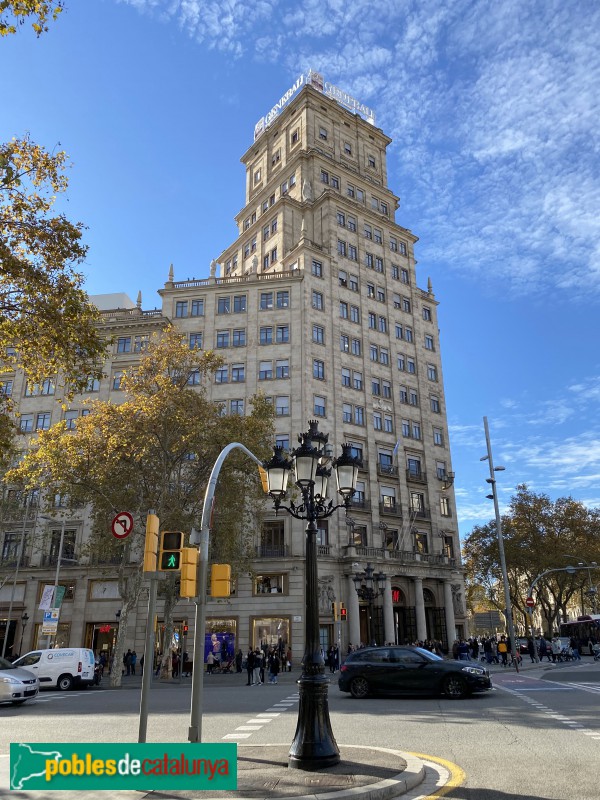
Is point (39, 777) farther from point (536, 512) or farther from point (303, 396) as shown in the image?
point (536, 512)

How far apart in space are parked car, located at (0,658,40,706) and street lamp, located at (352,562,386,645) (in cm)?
1758

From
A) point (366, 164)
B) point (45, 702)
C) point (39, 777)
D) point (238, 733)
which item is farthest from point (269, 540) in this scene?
point (366, 164)

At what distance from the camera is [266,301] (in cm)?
4791

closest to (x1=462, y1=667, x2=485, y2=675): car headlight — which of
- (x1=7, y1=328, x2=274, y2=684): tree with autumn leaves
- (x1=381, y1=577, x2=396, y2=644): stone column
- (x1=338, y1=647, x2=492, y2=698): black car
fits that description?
(x1=338, y1=647, x2=492, y2=698): black car

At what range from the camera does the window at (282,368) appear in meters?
45.0

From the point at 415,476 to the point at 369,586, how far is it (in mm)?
11891

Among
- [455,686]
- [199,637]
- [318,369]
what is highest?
[318,369]

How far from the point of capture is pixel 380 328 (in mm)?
51750

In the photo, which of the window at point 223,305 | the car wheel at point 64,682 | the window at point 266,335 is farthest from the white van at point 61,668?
the window at point 223,305

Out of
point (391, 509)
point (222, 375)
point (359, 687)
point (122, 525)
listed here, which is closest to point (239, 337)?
point (222, 375)

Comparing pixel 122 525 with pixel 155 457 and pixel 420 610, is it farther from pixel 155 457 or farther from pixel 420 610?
pixel 420 610

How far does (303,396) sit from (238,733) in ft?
108

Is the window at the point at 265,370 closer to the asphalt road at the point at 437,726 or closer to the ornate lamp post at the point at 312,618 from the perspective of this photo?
the asphalt road at the point at 437,726

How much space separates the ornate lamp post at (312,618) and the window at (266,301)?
37028mm
